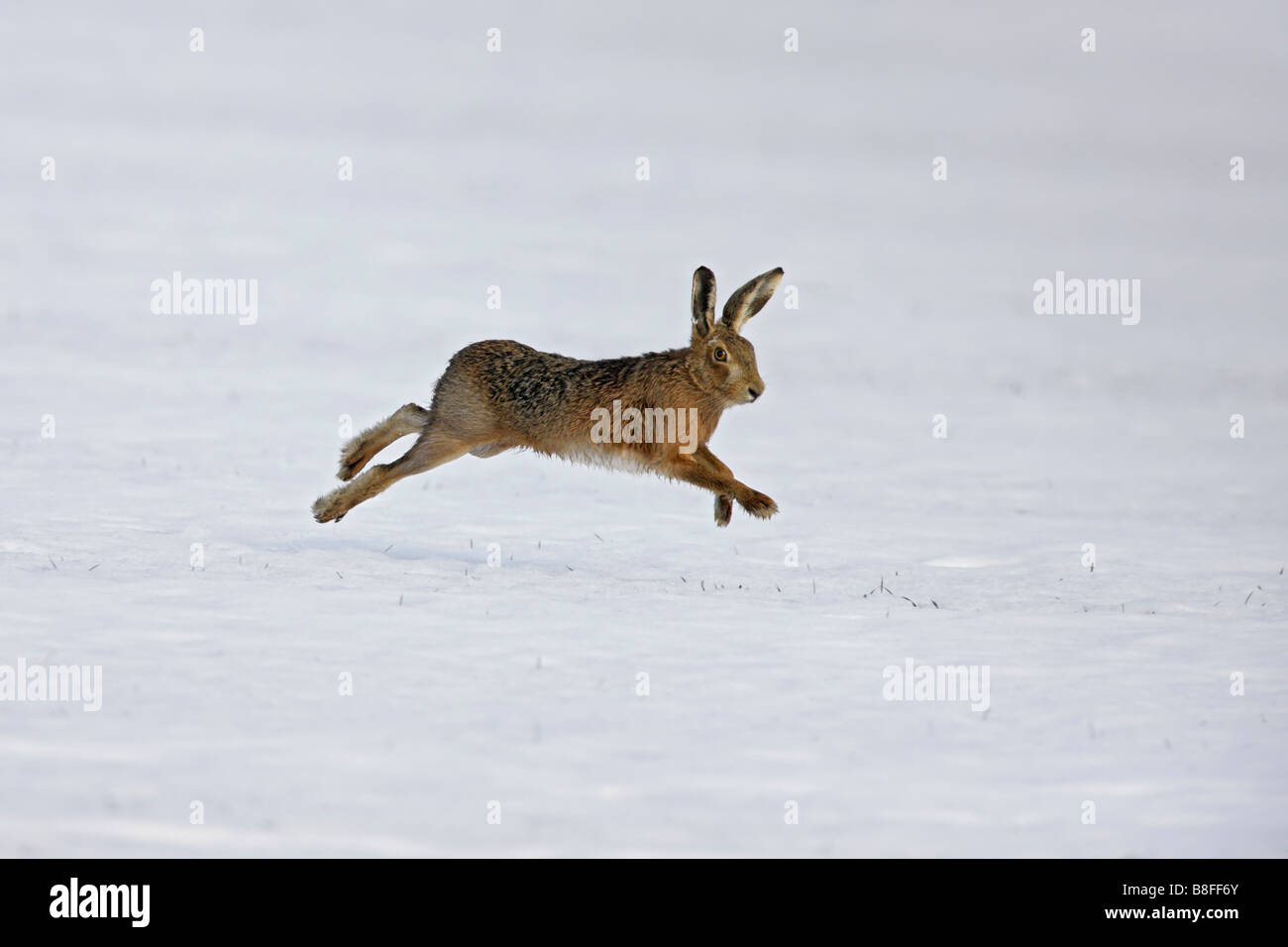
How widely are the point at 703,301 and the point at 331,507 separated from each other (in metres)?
2.79

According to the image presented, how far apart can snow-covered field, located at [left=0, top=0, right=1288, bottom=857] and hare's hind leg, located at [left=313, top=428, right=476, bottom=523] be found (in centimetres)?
36

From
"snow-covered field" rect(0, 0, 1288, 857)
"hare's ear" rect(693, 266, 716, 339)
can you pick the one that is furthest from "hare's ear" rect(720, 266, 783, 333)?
"snow-covered field" rect(0, 0, 1288, 857)

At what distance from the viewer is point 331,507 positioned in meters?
11.3

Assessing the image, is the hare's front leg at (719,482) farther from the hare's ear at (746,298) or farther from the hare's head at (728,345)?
the hare's ear at (746,298)

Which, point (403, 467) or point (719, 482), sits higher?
point (403, 467)

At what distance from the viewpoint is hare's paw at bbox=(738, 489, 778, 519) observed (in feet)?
34.5

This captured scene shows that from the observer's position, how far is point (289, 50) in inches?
2044

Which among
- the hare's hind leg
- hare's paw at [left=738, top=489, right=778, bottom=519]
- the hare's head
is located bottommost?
hare's paw at [left=738, top=489, right=778, bottom=519]

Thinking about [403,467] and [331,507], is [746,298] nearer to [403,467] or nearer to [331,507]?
[403,467]

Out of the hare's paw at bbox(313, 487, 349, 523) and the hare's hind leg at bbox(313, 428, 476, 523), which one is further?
the hare's paw at bbox(313, 487, 349, 523)

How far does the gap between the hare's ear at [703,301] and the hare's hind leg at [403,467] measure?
1676mm

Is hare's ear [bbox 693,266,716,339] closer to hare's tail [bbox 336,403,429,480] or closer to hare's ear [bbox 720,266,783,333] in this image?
hare's ear [bbox 720,266,783,333]

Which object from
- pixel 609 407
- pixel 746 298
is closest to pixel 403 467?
pixel 609 407
